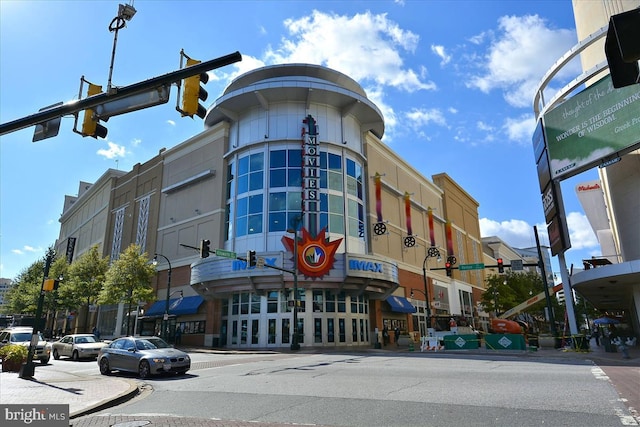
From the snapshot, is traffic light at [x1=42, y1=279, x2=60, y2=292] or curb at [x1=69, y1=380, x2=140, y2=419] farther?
traffic light at [x1=42, y1=279, x2=60, y2=292]

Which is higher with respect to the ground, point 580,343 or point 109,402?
point 580,343

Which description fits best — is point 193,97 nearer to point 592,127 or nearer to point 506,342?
point 506,342

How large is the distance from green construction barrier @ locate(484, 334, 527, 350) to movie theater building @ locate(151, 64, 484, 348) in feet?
32.2

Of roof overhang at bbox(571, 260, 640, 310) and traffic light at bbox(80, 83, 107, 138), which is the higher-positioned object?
traffic light at bbox(80, 83, 107, 138)

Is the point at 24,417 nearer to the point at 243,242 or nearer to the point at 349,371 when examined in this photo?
the point at 349,371

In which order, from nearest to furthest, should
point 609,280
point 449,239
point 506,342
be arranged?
point 506,342, point 609,280, point 449,239

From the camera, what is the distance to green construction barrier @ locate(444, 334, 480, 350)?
1081 inches

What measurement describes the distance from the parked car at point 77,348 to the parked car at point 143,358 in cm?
870

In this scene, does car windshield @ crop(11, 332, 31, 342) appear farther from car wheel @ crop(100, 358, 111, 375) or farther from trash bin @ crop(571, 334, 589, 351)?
trash bin @ crop(571, 334, 589, 351)

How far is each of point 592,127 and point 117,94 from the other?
3168 centimetres

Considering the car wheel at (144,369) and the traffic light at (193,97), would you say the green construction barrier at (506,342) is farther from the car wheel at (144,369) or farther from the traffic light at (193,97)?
the traffic light at (193,97)

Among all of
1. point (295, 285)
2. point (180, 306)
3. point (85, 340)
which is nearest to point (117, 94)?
point (85, 340)

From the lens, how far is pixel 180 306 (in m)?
40.7

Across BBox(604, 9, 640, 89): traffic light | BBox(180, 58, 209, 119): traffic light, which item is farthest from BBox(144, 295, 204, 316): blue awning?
BBox(604, 9, 640, 89): traffic light
